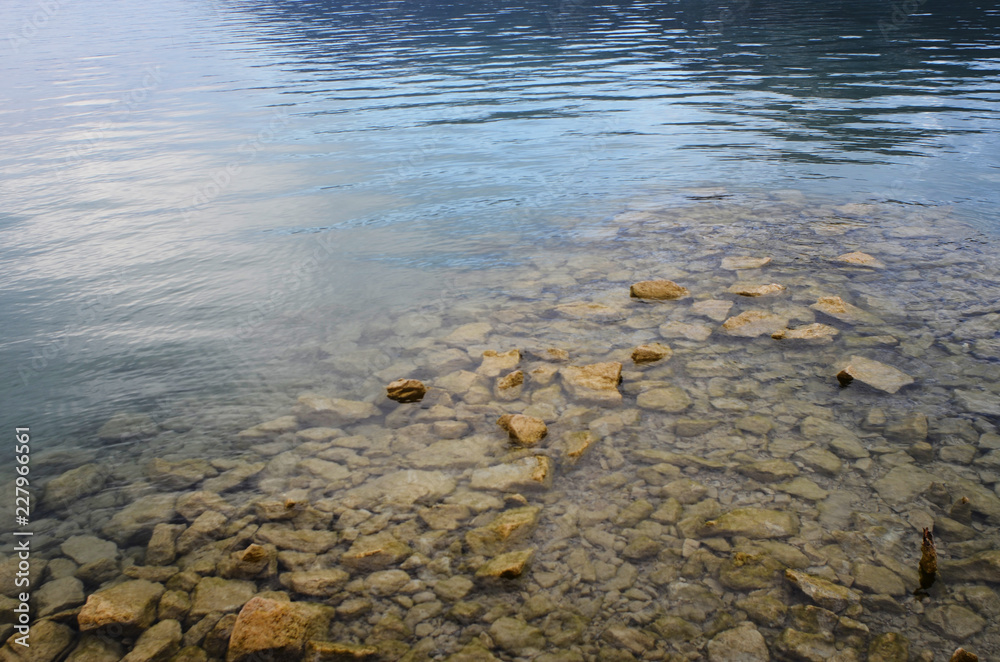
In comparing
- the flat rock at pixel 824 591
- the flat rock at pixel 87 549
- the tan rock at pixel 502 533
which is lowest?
the flat rock at pixel 824 591

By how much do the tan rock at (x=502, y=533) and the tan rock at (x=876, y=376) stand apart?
319 centimetres

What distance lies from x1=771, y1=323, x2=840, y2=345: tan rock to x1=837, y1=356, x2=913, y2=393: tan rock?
0.51m

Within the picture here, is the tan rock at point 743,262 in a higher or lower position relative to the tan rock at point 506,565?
higher

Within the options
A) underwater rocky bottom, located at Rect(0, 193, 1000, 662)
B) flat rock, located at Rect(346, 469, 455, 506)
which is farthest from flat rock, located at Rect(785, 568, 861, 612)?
flat rock, located at Rect(346, 469, 455, 506)

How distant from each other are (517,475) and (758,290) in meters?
4.07

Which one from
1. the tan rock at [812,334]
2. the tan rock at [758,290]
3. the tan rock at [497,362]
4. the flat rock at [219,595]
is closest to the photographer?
the flat rock at [219,595]

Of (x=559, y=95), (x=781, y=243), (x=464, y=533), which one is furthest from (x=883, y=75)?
(x=464, y=533)

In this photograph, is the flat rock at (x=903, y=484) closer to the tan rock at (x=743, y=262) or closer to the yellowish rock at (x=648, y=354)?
the yellowish rock at (x=648, y=354)

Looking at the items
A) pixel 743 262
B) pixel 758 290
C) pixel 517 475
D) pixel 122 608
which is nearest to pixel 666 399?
pixel 517 475

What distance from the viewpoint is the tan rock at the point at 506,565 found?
3.85m

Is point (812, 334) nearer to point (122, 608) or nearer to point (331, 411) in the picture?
point (331, 411)

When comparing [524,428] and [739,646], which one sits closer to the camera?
[739,646]

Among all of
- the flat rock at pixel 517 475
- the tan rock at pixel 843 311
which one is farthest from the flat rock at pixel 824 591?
the tan rock at pixel 843 311

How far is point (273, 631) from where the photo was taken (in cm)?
348
